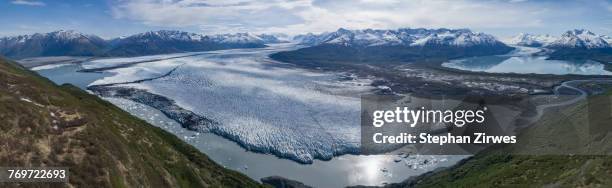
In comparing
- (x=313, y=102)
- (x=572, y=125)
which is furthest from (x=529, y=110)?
(x=313, y=102)

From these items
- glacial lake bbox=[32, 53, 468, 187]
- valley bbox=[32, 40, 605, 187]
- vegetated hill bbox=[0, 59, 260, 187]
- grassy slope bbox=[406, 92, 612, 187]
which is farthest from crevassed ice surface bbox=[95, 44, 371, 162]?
vegetated hill bbox=[0, 59, 260, 187]

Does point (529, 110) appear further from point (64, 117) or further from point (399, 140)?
point (64, 117)

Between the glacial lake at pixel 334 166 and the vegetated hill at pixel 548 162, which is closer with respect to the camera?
the vegetated hill at pixel 548 162

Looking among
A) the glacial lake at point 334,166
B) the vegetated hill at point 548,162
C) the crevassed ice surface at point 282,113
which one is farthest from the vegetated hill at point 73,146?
the vegetated hill at point 548,162

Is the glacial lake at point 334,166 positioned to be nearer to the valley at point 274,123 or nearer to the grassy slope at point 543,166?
the valley at point 274,123

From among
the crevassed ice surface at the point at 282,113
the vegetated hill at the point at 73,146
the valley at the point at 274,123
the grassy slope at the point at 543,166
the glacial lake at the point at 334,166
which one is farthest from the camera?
the crevassed ice surface at the point at 282,113

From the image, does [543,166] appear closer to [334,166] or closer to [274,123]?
[334,166]

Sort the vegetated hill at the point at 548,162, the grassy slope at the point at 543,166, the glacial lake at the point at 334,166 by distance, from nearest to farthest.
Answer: the grassy slope at the point at 543,166 < the vegetated hill at the point at 548,162 < the glacial lake at the point at 334,166

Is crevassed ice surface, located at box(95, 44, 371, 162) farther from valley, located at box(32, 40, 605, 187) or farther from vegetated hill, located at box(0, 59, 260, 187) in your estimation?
vegetated hill, located at box(0, 59, 260, 187)
